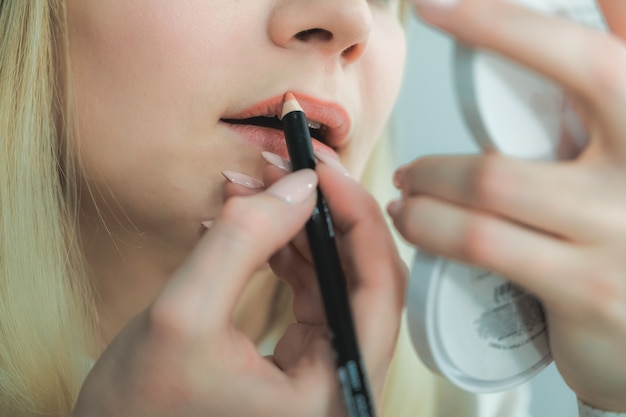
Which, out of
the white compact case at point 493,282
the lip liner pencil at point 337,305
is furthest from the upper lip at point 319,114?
the white compact case at point 493,282

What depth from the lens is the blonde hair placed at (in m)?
0.51

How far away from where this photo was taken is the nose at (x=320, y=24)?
47 centimetres

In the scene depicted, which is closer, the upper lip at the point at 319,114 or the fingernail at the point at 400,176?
the fingernail at the point at 400,176

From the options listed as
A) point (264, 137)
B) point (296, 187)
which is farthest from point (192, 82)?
point (296, 187)

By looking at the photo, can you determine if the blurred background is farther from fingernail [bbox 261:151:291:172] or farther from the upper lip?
fingernail [bbox 261:151:291:172]

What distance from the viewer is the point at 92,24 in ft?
1.60

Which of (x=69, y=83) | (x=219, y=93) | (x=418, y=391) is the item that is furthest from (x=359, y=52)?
(x=418, y=391)

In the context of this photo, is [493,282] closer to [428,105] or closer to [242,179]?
[242,179]

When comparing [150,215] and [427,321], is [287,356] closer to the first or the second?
[427,321]

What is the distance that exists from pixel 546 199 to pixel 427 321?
0.30 feet

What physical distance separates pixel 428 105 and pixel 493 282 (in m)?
0.46

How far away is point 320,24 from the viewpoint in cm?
48

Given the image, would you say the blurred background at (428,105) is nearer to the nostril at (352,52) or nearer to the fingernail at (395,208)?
the nostril at (352,52)

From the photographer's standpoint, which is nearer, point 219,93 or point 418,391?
point 219,93
